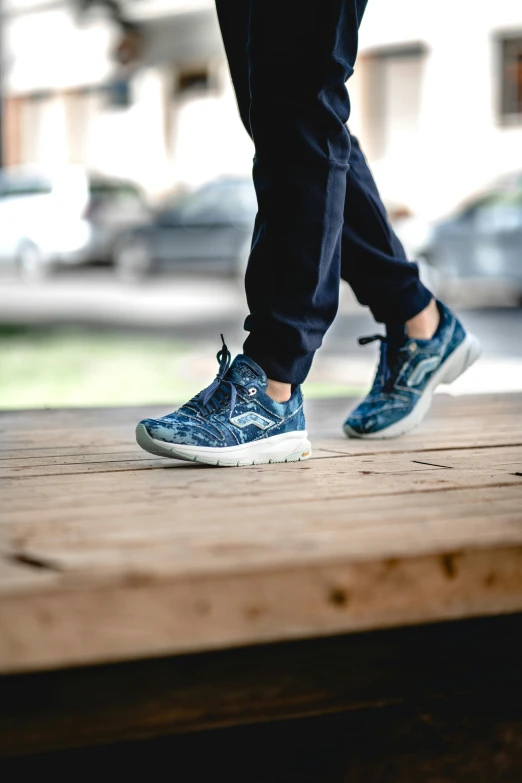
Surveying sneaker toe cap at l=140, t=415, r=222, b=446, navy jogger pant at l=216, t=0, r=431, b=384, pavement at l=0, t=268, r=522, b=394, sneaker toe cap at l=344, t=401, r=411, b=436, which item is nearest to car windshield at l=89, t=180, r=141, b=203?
pavement at l=0, t=268, r=522, b=394

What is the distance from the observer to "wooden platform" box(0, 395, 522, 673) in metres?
1.25

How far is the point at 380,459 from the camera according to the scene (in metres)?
2.13

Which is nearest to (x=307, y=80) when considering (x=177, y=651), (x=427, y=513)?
(x=427, y=513)

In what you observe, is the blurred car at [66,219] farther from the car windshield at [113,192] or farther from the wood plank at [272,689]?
the wood plank at [272,689]

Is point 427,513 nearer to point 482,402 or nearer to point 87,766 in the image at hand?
point 87,766

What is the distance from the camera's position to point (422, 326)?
2.52 m

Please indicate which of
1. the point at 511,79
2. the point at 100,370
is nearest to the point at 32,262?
the point at 511,79

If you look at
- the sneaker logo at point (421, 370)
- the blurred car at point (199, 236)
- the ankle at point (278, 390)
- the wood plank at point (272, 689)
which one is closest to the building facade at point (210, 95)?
the blurred car at point (199, 236)

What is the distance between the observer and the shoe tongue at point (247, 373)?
2.10 meters

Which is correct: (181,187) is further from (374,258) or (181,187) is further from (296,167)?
Result: (296,167)

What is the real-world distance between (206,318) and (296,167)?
8.31 meters

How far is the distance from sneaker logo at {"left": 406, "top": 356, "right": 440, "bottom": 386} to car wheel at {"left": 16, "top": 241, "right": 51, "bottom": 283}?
16008 millimetres

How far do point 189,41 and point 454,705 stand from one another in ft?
72.8

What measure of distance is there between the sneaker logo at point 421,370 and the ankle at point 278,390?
425 mm
